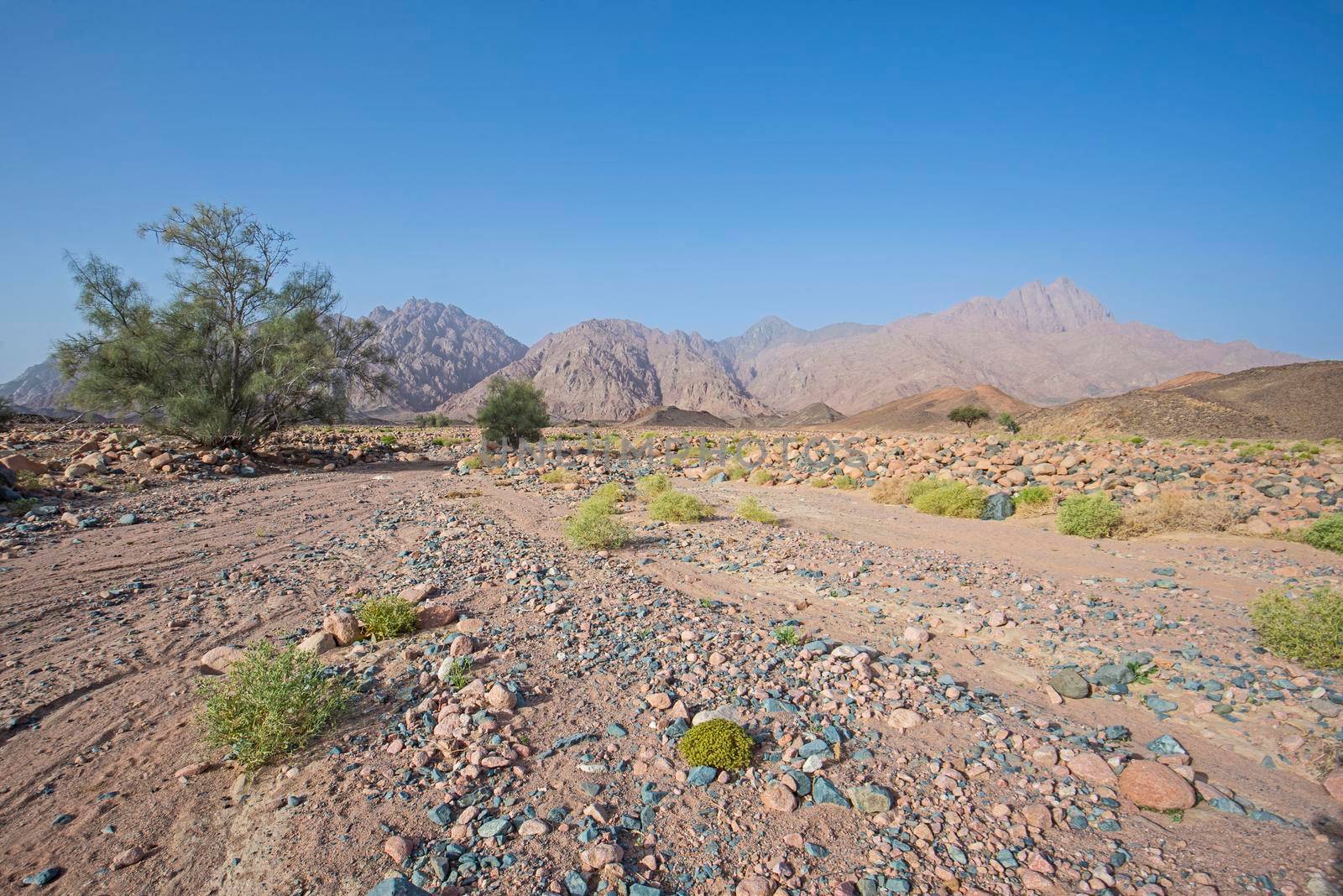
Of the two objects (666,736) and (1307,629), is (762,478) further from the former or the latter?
(666,736)

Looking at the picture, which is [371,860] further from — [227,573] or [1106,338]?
[1106,338]

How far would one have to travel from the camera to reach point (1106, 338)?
179875mm

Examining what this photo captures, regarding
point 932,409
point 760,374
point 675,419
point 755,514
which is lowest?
point 755,514

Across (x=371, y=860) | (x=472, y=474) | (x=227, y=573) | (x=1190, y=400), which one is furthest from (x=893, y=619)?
(x=1190, y=400)

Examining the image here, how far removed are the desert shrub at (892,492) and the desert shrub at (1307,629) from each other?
394 inches

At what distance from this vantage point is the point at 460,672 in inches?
199

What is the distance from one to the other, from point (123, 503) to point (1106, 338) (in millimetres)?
225113

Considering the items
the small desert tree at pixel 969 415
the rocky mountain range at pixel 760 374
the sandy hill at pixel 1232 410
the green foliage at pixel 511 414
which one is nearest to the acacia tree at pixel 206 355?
the green foliage at pixel 511 414

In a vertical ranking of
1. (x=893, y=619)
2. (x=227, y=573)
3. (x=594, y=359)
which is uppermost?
(x=594, y=359)

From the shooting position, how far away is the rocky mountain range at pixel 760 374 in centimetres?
13350

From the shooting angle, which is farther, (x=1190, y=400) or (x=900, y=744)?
(x=1190, y=400)

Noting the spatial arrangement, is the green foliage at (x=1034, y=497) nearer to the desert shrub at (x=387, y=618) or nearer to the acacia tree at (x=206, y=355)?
the desert shrub at (x=387, y=618)

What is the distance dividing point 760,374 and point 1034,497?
618 ft

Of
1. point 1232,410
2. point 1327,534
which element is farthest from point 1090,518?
point 1232,410
